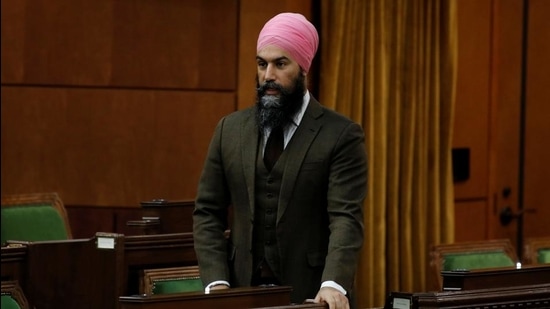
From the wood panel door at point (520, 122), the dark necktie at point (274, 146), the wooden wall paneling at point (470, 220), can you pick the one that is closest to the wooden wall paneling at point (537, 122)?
the wood panel door at point (520, 122)

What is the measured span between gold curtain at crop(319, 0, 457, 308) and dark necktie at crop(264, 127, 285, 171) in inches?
113

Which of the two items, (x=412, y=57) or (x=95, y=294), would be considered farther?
(x=412, y=57)

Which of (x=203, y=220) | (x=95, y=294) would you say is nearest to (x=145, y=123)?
(x=95, y=294)

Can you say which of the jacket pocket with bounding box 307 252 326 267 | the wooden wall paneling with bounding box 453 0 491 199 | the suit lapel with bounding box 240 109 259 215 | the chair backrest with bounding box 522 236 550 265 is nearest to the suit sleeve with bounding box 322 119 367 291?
the jacket pocket with bounding box 307 252 326 267

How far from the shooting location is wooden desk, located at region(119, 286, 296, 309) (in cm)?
268

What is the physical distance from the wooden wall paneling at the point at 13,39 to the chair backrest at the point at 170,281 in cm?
255

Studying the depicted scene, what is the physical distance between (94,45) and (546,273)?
331 cm

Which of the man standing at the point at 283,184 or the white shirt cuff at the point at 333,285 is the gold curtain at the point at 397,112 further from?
the white shirt cuff at the point at 333,285

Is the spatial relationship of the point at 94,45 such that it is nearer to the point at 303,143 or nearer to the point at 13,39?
the point at 13,39

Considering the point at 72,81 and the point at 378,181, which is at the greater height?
the point at 72,81

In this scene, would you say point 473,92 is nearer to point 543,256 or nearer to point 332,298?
point 543,256

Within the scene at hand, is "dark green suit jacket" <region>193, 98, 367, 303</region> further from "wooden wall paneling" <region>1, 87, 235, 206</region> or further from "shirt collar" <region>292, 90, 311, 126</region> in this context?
"wooden wall paneling" <region>1, 87, 235, 206</region>

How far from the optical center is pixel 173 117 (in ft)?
20.2

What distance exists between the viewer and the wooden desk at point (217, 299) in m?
2.68
